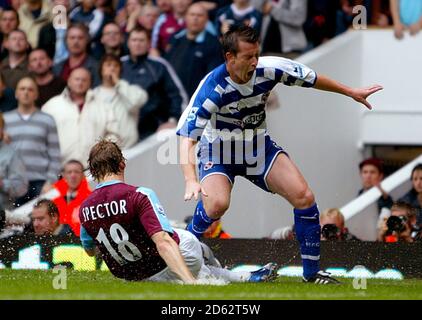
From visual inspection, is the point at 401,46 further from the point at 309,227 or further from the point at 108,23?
the point at 309,227

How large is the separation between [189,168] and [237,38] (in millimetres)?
1101

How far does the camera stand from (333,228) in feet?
45.6

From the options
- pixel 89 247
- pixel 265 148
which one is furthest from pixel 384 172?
pixel 89 247

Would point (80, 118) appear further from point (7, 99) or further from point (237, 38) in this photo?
point (237, 38)

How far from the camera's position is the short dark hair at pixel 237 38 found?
10883 millimetres

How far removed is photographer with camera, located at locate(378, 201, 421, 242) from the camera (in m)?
13.7

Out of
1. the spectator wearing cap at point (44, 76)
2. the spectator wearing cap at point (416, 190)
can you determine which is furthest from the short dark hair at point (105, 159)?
the spectator wearing cap at point (44, 76)

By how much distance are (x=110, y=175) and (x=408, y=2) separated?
24.8ft

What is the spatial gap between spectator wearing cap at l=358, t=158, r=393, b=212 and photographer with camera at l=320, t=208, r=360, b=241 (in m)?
1.60

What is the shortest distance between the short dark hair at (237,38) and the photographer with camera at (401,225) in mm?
3548

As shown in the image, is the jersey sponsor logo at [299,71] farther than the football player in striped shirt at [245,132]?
Yes

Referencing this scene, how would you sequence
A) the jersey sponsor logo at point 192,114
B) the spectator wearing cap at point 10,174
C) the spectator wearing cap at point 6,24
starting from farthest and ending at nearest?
the spectator wearing cap at point 6,24 < the spectator wearing cap at point 10,174 < the jersey sponsor logo at point 192,114

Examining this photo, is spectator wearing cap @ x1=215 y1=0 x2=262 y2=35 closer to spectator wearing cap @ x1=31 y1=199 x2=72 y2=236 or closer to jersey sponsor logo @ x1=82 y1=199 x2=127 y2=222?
spectator wearing cap @ x1=31 y1=199 x2=72 y2=236
